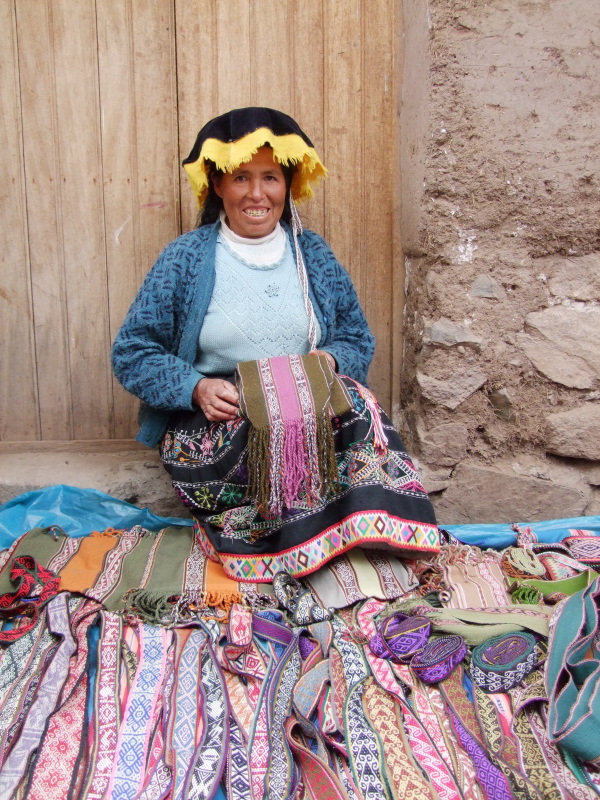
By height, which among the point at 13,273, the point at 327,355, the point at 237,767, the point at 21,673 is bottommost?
the point at 237,767

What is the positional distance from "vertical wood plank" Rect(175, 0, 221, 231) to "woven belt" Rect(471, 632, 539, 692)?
2.08 meters

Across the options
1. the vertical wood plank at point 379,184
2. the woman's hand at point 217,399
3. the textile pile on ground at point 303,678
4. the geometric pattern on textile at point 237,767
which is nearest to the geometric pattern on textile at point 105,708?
the textile pile on ground at point 303,678

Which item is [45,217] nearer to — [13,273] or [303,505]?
[13,273]

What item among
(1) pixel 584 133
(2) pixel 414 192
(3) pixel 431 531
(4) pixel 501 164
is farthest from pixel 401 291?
(3) pixel 431 531

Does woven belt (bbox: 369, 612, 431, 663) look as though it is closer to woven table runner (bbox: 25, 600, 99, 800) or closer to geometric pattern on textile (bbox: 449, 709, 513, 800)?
geometric pattern on textile (bbox: 449, 709, 513, 800)

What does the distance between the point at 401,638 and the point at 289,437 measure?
64cm

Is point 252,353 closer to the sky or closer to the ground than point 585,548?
closer to the sky

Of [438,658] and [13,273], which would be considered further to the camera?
[13,273]

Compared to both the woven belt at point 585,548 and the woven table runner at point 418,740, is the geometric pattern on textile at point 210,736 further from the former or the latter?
the woven belt at point 585,548

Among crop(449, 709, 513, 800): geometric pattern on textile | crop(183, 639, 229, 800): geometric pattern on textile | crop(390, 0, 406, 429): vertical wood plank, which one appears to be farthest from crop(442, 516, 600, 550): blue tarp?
crop(183, 639, 229, 800): geometric pattern on textile

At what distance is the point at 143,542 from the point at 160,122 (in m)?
1.59

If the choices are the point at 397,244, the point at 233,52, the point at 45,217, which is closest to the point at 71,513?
the point at 45,217

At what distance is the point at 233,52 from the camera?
2863mm

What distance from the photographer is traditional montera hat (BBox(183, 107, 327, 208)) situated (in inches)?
93.7
